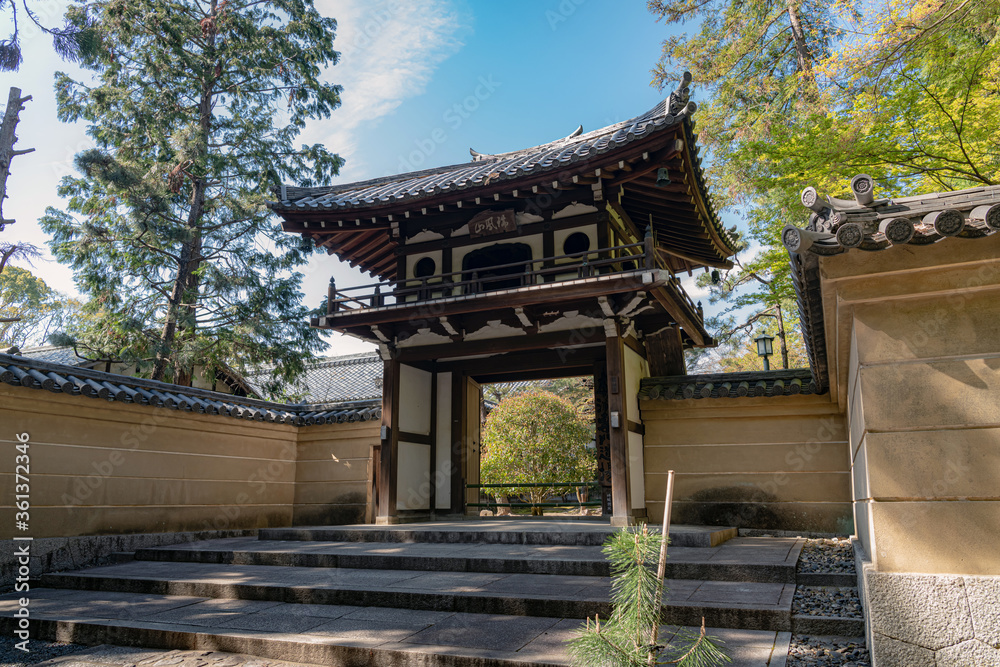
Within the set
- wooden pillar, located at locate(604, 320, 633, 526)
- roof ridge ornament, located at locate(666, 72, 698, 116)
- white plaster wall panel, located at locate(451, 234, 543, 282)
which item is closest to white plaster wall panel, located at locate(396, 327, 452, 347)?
white plaster wall panel, located at locate(451, 234, 543, 282)

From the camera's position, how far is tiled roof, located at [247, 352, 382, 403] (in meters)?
22.5

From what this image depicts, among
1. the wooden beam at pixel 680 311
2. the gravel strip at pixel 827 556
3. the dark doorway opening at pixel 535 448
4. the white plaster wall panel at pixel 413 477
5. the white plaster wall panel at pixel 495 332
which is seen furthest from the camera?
the dark doorway opening at pixel 535 448

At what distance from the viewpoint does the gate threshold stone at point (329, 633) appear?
3830mm

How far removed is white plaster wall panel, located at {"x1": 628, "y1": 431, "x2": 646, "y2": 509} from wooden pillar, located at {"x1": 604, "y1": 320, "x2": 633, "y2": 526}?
296mm

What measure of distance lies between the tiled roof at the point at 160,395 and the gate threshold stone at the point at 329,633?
305cm

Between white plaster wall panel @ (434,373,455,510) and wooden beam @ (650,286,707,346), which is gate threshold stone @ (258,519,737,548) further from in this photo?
wooden beam @ (650,286,707,346)

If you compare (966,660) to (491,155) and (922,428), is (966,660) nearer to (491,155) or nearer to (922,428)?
(922,428)

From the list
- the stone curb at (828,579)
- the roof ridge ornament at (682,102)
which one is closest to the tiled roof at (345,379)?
the roof ridge ornament at (682,102)

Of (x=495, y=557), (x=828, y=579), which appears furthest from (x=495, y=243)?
(x=828, y=579)

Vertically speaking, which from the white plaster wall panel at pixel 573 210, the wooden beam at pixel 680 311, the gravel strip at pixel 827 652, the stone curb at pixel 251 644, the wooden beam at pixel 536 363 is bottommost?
the stone curb at pixel 251 644

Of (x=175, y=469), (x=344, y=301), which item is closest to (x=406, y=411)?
(x=344, y=301)

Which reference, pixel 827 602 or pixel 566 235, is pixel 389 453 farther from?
pixel 827 602

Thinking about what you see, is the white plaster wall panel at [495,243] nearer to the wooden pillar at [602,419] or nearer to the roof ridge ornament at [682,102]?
the wooden pillar at [602,419]

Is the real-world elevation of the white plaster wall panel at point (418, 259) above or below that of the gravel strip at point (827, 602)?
above
